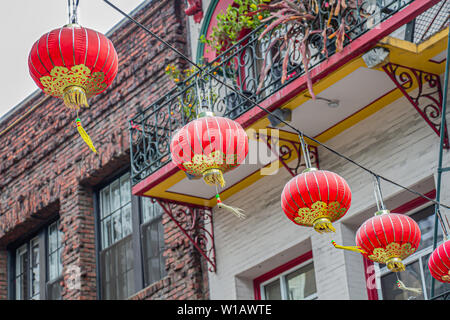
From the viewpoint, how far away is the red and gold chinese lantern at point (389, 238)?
879 centimetres

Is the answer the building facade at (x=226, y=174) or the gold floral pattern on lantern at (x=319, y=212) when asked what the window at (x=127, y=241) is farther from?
the gold floral pattern on lantern at (x=319, y=212)

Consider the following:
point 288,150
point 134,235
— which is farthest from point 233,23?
point 134,235

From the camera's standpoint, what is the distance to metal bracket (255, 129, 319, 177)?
11.2m

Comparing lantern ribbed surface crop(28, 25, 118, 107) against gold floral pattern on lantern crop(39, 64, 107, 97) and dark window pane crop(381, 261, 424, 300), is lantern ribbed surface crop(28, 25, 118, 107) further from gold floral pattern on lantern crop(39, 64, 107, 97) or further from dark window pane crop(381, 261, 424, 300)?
dark window pane crop(381, 261, 424, 300)

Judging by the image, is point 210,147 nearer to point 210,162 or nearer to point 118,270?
point 210,162

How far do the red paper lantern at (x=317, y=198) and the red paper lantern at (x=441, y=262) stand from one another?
0.97 metres

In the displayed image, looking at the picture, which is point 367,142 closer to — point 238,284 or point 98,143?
point 238,284

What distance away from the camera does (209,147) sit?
7906 millimetres

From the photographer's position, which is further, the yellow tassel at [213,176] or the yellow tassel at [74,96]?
the yellow tassel at [213,176]

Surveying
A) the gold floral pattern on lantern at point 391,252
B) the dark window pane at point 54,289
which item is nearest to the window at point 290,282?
the gold floral pattern on lantern at point 391,252

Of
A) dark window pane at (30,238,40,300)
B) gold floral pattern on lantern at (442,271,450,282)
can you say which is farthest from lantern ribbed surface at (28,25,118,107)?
dark window pane at (30,238,40,300)

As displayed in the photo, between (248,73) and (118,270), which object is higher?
(248,73)

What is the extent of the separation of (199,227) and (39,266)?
4938mm

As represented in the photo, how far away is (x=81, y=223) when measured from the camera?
15211 millimetres
